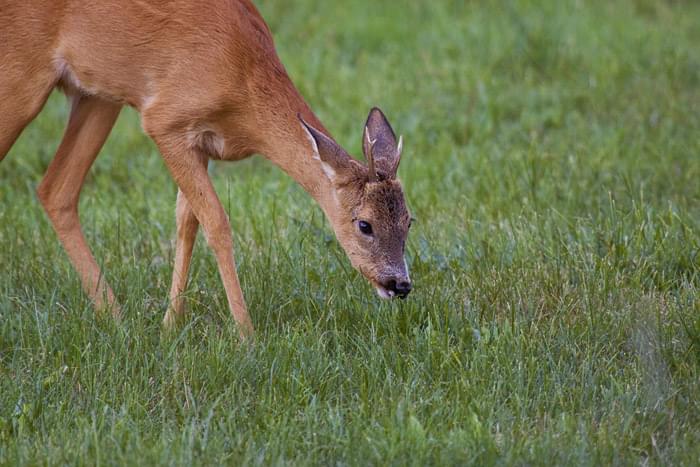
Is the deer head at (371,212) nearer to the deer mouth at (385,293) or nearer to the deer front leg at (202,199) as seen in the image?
the deer mouth at (385,293)

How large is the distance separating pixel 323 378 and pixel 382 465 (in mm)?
846

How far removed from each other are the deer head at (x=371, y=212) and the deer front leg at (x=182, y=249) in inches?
35.2

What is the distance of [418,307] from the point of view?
5926 millimetres

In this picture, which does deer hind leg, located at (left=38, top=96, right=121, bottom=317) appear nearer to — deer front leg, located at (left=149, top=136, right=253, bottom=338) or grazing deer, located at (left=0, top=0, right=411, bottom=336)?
grazing deer, located at (left=0, top=0, right=411, bottom=336)

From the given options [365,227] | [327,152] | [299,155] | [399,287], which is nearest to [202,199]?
[299,155]

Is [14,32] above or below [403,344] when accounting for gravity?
above

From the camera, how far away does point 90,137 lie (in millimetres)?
6652

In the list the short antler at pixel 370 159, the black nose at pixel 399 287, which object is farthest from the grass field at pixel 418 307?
the short antler at pixel 370 159

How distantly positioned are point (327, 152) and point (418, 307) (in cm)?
89

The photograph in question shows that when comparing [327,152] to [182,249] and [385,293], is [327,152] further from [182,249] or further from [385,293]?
[182,249]

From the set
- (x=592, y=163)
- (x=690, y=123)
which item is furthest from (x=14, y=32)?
(x=690, y=123)

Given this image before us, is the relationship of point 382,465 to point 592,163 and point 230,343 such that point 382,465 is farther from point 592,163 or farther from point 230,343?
point 592,163

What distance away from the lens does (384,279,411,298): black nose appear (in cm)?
562

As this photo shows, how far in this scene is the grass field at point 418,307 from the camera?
4766mm
